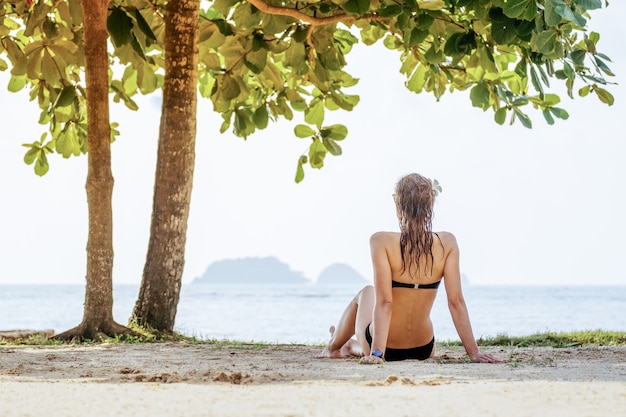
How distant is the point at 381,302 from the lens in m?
5.04

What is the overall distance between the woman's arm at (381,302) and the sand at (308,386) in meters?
0.16

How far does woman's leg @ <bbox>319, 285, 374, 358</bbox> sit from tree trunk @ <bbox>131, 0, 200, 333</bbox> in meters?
2.30

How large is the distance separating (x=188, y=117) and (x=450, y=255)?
346 cm

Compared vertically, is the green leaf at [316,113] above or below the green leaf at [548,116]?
above

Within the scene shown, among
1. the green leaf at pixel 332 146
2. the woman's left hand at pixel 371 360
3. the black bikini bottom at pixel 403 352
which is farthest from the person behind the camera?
the green leaf at pixel 332 146

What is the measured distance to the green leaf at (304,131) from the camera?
887 cm

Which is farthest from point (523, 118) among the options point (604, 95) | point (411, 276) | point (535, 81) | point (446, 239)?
point (411, 276)

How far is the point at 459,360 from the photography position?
5.36 m

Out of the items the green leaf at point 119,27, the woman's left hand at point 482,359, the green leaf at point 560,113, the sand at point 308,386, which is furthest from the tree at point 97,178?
the green leaf at point 560,113

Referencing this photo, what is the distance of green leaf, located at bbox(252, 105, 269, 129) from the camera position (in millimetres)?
8820

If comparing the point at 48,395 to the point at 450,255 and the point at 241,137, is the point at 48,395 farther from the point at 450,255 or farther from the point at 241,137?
the point at 241,137

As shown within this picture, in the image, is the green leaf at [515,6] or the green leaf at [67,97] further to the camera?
the green leaf at [67,97]

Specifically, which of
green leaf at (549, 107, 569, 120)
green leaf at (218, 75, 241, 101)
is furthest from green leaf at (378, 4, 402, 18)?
green leaf at (218, 75, 241, 101)

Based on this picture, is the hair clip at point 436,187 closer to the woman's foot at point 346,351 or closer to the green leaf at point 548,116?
the woman's foot at point 346,351
